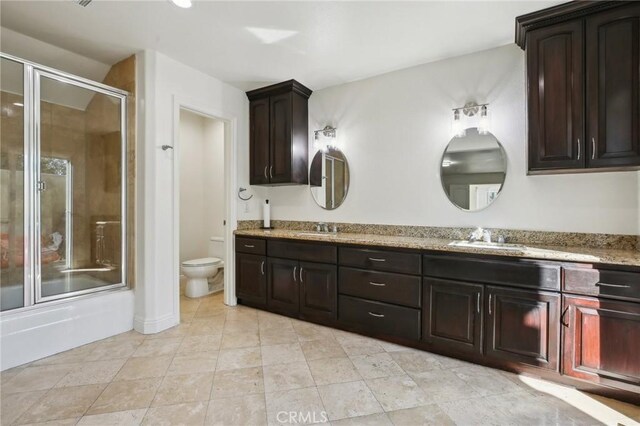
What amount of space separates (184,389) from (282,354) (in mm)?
706

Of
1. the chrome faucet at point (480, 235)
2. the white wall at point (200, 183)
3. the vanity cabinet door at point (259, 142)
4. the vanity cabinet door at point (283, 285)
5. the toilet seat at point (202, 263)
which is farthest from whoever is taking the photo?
the white wall at point (200, 183)

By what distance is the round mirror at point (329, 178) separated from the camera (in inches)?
127

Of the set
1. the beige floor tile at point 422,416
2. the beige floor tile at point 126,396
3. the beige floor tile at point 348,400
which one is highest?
the beige floor tile at point 126,396

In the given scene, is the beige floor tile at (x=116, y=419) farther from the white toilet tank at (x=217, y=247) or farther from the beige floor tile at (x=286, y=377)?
the white toilet tank at (x=217, y=247)

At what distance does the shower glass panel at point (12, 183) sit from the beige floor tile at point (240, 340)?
157 centimetres

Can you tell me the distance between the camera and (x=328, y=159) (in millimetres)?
3338

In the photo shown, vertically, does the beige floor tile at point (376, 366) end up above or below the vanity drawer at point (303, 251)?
below

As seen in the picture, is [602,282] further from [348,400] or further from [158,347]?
[158,347]

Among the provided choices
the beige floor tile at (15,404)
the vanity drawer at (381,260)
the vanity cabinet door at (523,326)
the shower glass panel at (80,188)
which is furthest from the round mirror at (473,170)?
the beige floor tile at (15,404)

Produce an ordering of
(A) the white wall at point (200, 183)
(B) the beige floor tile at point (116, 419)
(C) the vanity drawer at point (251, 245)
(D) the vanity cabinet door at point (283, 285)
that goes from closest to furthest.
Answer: (B) the beige floor tile at point (116, 419) < (D) the vanity cabinet door at point (283, 285) < (C) the vanity drawer at point (251, 245) < (A) the white wall at point (200, 183)

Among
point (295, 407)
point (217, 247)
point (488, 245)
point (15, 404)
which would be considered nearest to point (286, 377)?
point (295, 407)

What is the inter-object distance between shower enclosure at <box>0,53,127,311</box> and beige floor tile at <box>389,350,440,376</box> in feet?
8.37

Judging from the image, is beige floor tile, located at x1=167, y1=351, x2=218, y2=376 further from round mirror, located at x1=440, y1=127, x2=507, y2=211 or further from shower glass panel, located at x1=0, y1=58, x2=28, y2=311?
round mirror, located at x1=440, y1=127, x2=507, y2=211

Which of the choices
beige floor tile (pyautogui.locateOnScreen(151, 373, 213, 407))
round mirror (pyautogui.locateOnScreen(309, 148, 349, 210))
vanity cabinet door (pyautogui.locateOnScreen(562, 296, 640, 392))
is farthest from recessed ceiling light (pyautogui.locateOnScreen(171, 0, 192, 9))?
vanity cabinet door (pyautogui.locateOnScreen(562, 296, 640, 392))
